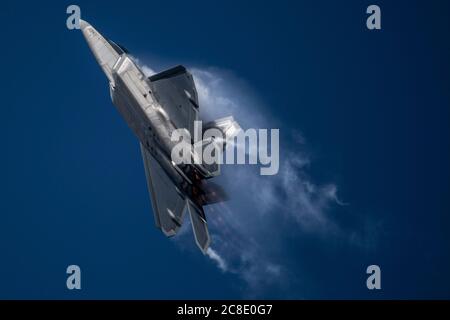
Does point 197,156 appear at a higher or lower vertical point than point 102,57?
lower

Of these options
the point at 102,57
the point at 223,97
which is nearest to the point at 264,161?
the point at 223,97

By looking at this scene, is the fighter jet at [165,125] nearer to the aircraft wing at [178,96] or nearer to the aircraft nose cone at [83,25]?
the aircraft wing at [178,96]

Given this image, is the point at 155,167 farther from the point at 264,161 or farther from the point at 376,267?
the point at 376,267

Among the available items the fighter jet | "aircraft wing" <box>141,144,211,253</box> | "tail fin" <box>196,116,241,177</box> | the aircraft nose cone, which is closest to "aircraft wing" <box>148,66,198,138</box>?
the fighter jet

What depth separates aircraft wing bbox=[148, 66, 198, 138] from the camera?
100 feet

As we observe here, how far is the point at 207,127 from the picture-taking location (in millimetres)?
31000

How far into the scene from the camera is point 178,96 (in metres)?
30.9

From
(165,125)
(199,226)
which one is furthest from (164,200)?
(165,125)

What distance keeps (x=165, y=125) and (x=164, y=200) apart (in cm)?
295

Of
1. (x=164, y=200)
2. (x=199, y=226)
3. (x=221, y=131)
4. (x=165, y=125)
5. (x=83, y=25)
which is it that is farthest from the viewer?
(x=83, y=25)

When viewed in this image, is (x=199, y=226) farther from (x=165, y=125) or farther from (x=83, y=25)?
(x=83, y=25)

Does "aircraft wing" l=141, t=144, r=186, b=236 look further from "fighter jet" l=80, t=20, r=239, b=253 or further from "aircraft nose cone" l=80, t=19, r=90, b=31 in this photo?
"aircraft nose cone" l=80, t=19, r=90, b=31

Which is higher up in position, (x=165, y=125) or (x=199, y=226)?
(x=165, y=125)

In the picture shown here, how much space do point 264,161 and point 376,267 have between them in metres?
6.64
